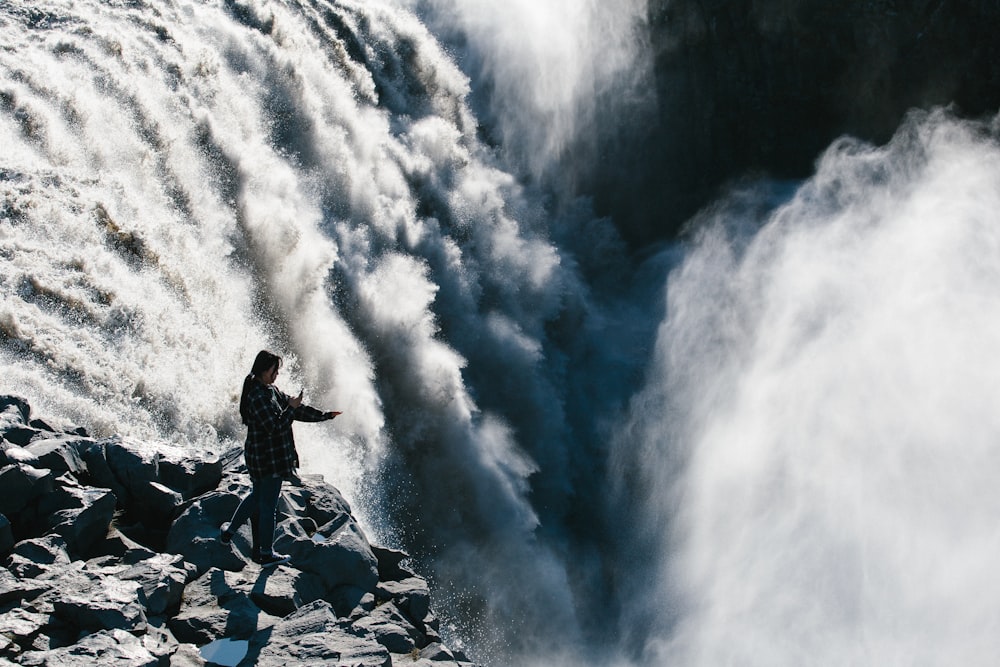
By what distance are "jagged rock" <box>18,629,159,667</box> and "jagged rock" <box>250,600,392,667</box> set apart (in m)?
0.89

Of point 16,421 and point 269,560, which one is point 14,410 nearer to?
point 16,421

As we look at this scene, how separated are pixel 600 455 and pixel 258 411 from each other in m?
14.7

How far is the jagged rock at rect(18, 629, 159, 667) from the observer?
19.0 ft


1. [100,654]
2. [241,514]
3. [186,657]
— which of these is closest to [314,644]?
[186,657]

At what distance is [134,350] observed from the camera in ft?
38.5

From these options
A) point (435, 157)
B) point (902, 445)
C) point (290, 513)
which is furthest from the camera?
point (435, 157)

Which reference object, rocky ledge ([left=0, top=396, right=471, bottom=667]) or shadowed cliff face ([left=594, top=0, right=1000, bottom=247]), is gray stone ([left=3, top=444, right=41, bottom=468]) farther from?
shadowed cliff face ([left=594, top=0, right=1000, bottom=247])

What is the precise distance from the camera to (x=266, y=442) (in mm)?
7449

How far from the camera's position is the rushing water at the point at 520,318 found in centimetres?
1330

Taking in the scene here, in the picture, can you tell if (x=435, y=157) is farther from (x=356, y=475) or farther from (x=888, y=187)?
(x=888, y=187)

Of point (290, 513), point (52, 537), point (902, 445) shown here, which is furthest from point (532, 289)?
point (52, 537)

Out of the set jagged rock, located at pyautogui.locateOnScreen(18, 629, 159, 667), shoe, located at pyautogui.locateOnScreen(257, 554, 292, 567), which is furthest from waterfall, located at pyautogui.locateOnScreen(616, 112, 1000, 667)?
jagged rock, located at pyautogui.locateOnScreen(18, 629, 159, 667)

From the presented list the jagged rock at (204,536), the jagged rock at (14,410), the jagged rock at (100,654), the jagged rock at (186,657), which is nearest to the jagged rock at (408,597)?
the jagged rock at (204,536)

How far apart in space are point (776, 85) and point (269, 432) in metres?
25.3
